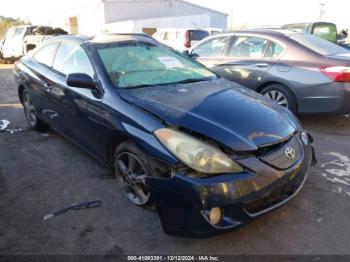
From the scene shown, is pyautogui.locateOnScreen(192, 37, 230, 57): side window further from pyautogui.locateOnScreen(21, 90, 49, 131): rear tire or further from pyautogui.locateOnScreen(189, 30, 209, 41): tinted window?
pyautogui.locateOnScreen(189, 30, 209, 41): tinted window

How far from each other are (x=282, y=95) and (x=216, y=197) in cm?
342

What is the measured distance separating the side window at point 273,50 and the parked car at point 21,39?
1053 cm

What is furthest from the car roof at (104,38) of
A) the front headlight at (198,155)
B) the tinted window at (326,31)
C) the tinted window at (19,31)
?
the tinted window at (19,31)

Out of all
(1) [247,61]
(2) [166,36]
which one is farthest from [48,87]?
(2) [166,36]

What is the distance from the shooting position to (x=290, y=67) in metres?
5.07

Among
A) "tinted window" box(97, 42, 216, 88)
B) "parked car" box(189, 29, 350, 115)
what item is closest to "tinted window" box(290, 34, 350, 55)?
"parked car" box(189, 29, 350, 115)

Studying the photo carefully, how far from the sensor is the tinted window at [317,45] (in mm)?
5117

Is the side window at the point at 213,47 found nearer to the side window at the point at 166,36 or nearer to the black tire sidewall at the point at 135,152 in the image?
the black tire sidewall at the point at 135,152

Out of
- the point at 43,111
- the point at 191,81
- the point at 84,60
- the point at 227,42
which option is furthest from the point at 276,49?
the point at 43,111

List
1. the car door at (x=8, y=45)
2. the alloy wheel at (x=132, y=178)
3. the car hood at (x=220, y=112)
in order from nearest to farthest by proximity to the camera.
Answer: the car hood at (x=220, y=112) → the alloy wheel at (x=132, y=178) → the car door at (x=8, y=45)

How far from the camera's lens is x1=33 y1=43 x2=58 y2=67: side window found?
4360 mm

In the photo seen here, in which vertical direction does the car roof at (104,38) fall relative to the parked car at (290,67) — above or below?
above

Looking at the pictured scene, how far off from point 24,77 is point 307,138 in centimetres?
399

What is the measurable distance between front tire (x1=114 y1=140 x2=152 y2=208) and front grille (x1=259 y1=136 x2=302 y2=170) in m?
0.98
